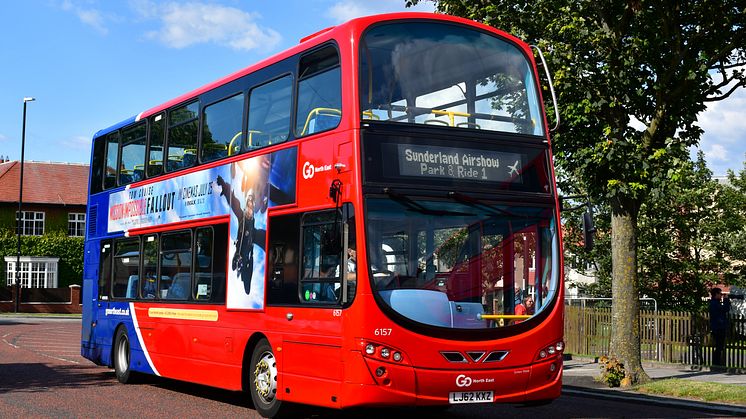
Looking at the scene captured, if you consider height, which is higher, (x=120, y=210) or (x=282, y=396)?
(x=120, y=210)

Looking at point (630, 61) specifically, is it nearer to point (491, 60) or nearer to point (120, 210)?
point (491, 60)

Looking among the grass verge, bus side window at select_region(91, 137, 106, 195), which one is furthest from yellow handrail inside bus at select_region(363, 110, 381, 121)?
bus side window at select_region(91, 137, 106, 195)

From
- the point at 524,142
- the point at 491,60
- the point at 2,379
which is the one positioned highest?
the point at 491,60

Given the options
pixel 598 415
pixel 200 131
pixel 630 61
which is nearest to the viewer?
pixel 598 415

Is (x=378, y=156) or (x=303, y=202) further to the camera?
(x=303, y=202)

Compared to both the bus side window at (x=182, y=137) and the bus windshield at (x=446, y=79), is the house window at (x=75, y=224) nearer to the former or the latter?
the bus side window at (x=182, y=137)

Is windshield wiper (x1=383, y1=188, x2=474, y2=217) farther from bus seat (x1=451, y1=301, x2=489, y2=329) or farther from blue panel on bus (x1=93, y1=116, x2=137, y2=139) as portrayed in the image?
blue panel on bus (x1=93, y1=116, x2=137, y2=139)

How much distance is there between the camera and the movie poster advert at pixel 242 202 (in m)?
12.7

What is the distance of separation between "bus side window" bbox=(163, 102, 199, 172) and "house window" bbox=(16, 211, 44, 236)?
51.9 metres

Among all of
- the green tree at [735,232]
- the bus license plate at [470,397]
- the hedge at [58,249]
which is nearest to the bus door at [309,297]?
the bus license plate at [470,397]

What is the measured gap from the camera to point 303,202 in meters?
12.0

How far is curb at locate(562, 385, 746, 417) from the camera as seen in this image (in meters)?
14.6

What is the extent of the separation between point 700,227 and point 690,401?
1092 inches

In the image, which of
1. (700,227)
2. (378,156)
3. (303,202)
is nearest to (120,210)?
(303,202)
